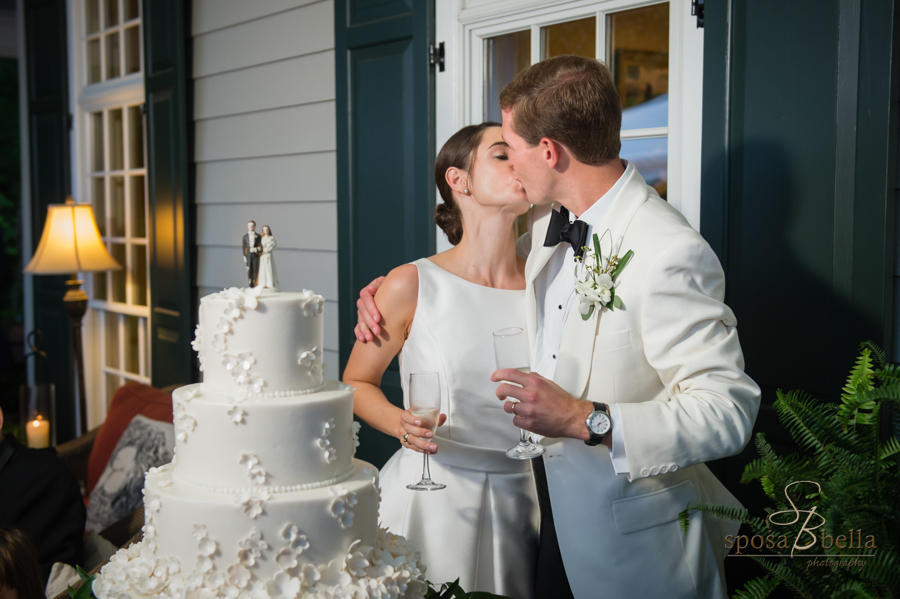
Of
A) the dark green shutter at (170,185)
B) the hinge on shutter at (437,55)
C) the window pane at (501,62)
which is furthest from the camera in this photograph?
the dark green shutter at (170,185)

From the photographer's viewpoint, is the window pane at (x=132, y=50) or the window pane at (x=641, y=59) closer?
the window pane at (x=641, y=59)

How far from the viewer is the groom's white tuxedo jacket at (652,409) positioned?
156 cm

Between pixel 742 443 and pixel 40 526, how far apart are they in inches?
93.0

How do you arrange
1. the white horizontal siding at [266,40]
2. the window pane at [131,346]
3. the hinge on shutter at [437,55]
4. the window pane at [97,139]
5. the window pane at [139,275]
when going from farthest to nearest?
1. the window pane at [97,139]
2. the window pane at [131,346]
3. the window pane at [139,275]
4. the white horizontal siding at [266,40]
5. the hinge on shutter at [437,55]

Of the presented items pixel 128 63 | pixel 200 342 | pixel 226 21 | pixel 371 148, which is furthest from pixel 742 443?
pixel 128 63

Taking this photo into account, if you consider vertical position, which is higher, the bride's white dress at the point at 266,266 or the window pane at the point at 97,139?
the window pane at the point at 97,139

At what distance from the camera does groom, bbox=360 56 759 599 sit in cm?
157

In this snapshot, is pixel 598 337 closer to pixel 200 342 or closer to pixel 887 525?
pixel 887 525

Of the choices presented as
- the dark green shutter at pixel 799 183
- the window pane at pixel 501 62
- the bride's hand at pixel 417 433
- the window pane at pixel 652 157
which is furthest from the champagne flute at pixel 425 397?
the window pane at pixel 501 62

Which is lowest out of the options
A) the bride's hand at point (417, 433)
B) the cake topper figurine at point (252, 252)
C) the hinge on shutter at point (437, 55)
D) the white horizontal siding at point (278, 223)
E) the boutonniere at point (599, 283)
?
the bride's hand at point (417, 433)

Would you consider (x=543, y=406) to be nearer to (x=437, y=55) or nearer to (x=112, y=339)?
(x=437, y=55)

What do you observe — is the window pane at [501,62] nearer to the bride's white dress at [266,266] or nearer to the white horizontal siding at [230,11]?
the white horizontal siding at [230,11]

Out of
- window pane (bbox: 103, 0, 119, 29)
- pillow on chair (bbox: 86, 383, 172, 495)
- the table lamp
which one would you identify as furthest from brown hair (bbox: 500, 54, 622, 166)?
window pane (bbox: 103, 0, 119, 29)

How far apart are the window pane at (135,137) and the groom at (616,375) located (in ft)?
13.2
